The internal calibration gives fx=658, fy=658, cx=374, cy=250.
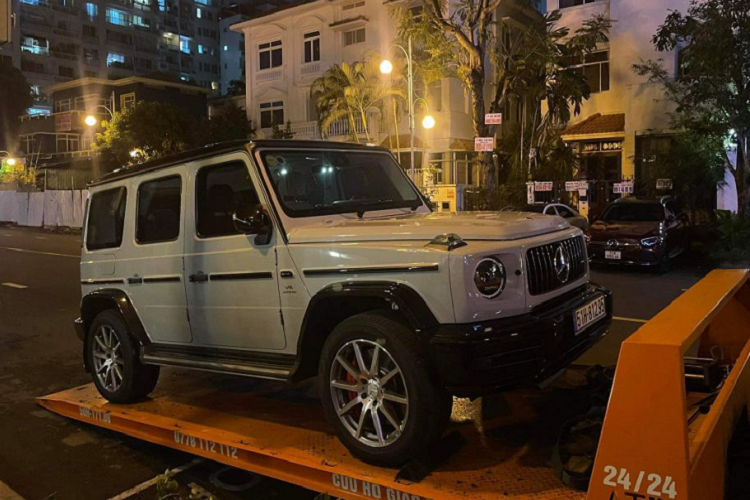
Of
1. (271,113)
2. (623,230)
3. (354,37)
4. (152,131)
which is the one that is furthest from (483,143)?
(152,131)

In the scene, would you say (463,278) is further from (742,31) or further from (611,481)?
(742,31)

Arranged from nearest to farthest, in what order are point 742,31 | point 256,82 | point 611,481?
point 611,481
point 742,31
point 256,82

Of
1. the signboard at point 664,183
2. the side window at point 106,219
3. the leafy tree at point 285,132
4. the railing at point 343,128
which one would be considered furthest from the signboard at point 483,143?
the leafy tree at point 285,132

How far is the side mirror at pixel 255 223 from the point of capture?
4.11m

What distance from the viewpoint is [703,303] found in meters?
3.42

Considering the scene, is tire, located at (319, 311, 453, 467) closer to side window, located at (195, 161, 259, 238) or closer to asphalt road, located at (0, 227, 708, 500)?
asphalt road, located at (0, 227, 708, 500)

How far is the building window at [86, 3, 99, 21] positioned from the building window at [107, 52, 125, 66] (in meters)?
5.16

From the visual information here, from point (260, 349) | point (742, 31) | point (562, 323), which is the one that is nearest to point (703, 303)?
point (562, 323)

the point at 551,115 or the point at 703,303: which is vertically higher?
the point at 551,115

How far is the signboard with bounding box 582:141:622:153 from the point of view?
24.6 meters

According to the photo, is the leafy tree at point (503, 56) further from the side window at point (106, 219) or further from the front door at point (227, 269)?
the front door at point (227, 269)

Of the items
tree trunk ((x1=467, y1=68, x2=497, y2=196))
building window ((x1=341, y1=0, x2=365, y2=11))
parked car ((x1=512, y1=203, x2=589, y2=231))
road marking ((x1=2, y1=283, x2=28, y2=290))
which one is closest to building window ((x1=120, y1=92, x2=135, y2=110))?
building window ((x1=341, y1=0, x2=365, y2=11))

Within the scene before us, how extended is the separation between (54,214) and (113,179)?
29.4 m

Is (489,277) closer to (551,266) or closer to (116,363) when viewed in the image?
(551,266)
